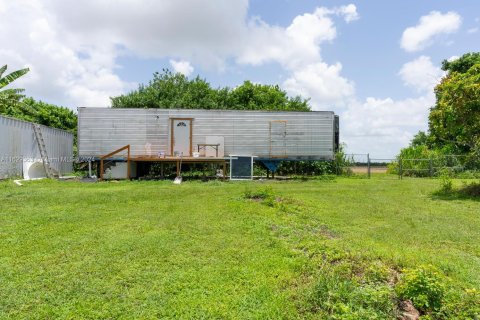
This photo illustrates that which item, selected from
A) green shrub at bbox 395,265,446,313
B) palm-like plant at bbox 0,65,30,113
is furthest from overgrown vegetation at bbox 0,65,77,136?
green shrub at bbox 395,265,446,313

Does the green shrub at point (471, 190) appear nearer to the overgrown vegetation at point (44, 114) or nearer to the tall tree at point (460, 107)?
the tall tree at point (460, 107)

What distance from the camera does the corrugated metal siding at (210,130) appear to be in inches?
704

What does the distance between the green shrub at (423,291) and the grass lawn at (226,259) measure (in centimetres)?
3

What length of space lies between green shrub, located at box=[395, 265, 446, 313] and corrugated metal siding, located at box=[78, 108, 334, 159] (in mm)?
14633

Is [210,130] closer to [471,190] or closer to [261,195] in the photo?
[261,195]

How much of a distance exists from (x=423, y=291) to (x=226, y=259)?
7.63 feet

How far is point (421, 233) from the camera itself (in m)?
6.64

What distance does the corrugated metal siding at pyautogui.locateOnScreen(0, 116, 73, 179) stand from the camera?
51.3 feet

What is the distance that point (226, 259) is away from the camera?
4.89 meters

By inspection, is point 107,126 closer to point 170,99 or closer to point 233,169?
point 233,169

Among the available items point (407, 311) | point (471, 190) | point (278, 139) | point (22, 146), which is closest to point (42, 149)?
point (22, 146)

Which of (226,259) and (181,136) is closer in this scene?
(226,259)

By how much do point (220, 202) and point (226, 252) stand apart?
13.6 feet

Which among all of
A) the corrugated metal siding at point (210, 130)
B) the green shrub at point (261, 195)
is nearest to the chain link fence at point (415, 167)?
the corrugated metal siding at point (210, 130)
